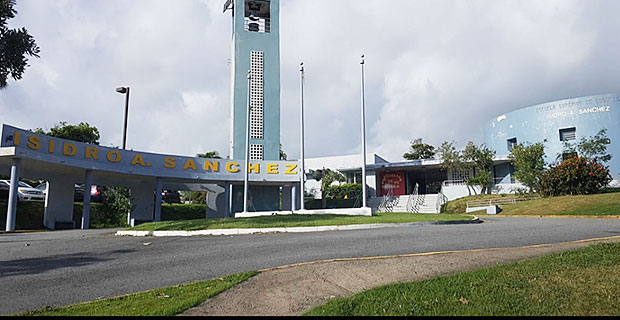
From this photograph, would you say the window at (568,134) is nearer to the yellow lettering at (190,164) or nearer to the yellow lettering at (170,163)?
the yellow lettering at (190,164)

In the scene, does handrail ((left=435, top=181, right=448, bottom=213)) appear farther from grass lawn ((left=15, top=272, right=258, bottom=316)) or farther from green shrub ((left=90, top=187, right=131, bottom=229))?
grass lawn ((left=15, top=272, right=258, bottom=316))

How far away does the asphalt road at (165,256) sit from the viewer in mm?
6836

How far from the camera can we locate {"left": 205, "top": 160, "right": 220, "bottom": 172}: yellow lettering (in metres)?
30.4

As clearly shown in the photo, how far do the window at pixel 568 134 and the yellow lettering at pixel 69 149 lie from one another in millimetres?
40778

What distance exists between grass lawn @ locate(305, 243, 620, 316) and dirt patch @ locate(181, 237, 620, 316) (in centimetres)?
46

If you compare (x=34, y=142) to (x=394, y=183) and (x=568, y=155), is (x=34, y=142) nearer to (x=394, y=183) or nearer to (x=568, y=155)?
(x=394, y=183)

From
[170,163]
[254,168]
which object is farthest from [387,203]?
[170,163]

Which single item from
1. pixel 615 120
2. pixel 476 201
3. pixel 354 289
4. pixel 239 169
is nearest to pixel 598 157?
pixel 615 120

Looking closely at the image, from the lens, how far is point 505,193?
38.4 metres

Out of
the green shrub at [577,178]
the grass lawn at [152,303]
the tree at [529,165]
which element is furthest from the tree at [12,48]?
the tree at [529,165]

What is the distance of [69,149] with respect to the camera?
76.4ft

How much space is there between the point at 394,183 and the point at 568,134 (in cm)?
1671

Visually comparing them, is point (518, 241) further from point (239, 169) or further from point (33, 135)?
point (239, 169)

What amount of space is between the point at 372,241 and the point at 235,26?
28409mm
